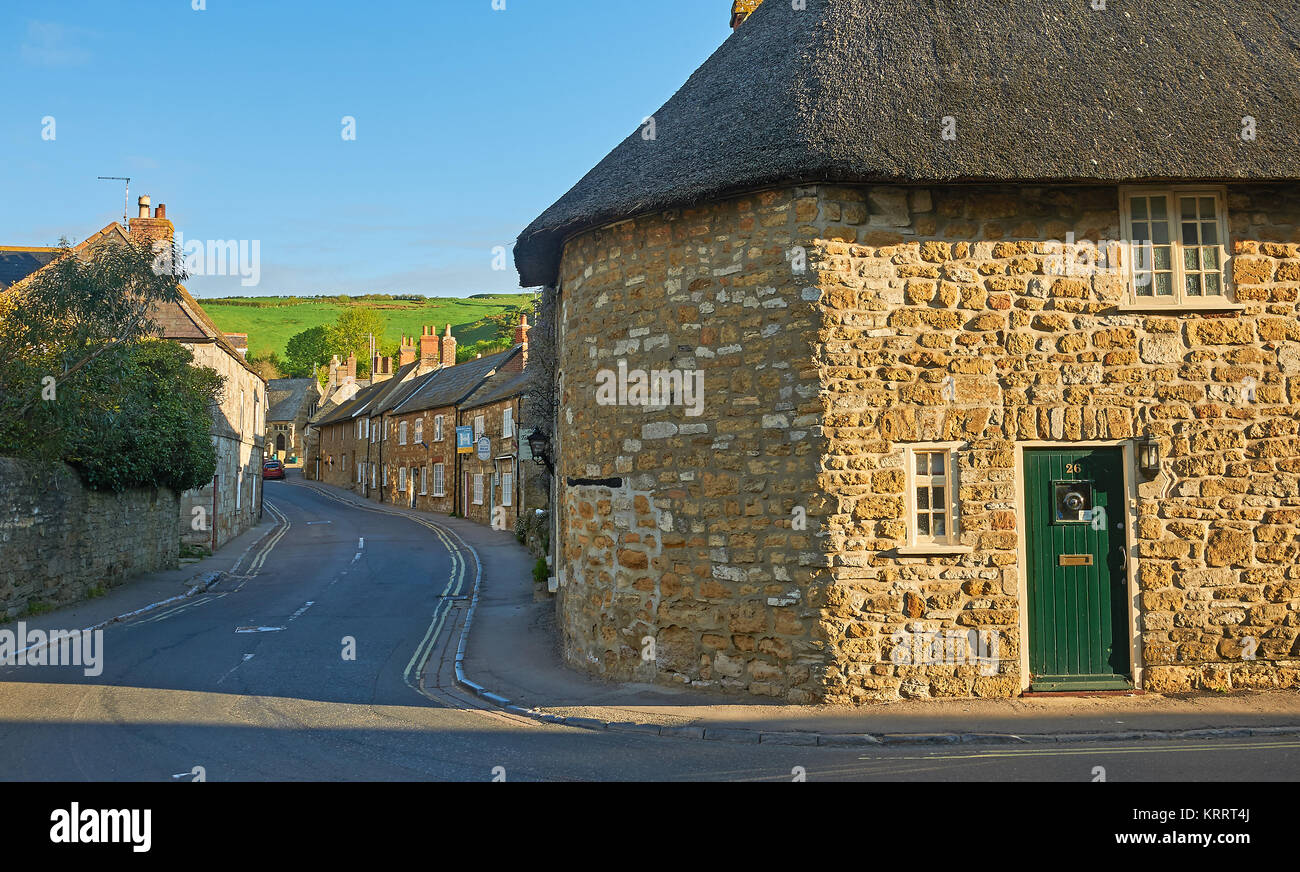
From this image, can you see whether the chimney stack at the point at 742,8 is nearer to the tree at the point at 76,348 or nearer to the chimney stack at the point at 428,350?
the tree at the point at 76,348

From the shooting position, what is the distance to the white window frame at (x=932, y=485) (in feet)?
31.0

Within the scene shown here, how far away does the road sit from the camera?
7160mm

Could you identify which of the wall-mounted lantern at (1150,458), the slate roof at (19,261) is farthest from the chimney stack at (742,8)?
the slate roof at (19,261)

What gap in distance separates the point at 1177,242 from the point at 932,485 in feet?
11.6

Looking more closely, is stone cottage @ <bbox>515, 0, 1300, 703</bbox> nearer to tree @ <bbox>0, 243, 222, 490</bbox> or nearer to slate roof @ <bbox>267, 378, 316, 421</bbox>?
tree @ <bbox>0, 243, 222, 490</bbox>

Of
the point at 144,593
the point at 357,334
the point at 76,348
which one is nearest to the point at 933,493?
the point at 76,348

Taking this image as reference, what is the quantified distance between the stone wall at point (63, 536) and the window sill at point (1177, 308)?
16301mm

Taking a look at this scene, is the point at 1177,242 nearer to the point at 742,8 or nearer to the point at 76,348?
the point at 742,8

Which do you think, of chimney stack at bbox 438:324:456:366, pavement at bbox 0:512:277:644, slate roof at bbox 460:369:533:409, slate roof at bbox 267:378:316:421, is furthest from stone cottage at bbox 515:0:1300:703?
slate roof at bbox 267:378:316:421

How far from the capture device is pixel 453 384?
153 ft

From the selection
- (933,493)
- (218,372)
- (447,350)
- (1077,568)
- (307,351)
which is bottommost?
(1077,568)

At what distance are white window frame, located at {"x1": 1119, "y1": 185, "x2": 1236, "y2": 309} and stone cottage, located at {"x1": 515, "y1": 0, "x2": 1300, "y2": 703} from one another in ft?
0.09
